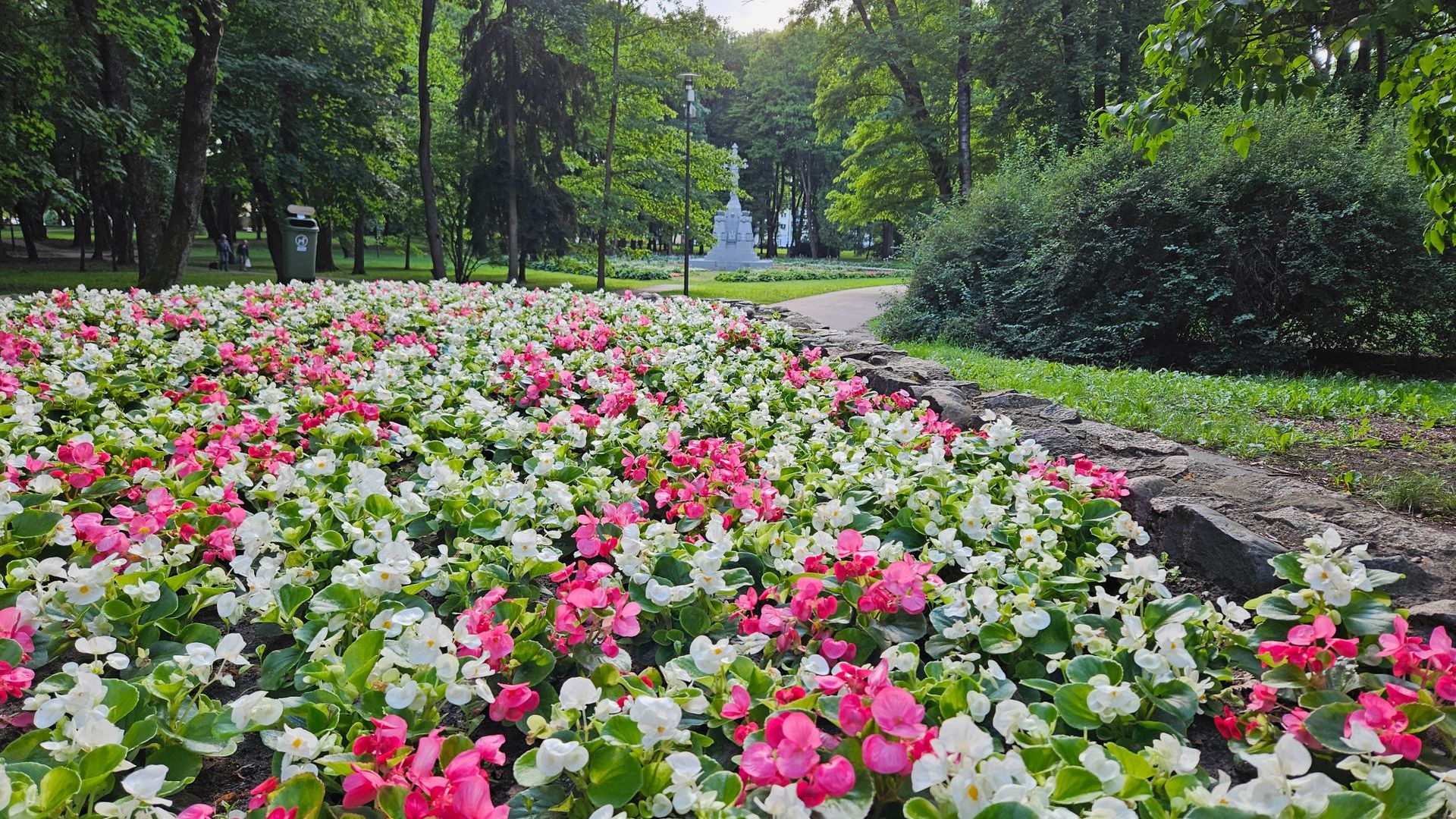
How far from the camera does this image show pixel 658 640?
6.49 ft

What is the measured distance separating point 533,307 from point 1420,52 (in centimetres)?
738

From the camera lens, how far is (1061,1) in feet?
51.3

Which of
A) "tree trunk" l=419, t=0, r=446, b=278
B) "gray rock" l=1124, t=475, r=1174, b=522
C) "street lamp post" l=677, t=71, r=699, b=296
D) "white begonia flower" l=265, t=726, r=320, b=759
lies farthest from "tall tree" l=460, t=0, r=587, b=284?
"white begonia flower" l=265, t=726, r=320, b=759

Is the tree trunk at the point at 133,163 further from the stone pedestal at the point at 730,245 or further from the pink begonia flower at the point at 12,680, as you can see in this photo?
the stone pedestal at the point at 730,245

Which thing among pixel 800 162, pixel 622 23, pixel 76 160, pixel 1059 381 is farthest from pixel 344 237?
pixel 1059 381

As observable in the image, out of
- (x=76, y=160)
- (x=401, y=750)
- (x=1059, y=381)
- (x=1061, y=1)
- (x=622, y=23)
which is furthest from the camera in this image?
(x=76, y=160)

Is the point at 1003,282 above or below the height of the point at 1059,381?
above

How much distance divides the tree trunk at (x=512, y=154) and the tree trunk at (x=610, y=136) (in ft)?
6.42

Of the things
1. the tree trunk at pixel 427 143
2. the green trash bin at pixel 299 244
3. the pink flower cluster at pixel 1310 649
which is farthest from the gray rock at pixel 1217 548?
the tree trunk at pixel 427 143

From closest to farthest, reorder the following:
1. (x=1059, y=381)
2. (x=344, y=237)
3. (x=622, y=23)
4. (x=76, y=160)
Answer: (x=1059, y=381) < (x=622, y=23) < (x=76, y=160) < (x=344, y=237)

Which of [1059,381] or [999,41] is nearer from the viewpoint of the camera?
[1059,381]

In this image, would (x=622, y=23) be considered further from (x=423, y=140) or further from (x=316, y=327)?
(x=316, y=327)

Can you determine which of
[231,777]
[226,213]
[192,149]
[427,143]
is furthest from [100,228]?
[231,777]

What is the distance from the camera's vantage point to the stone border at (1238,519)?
6.87 feet
